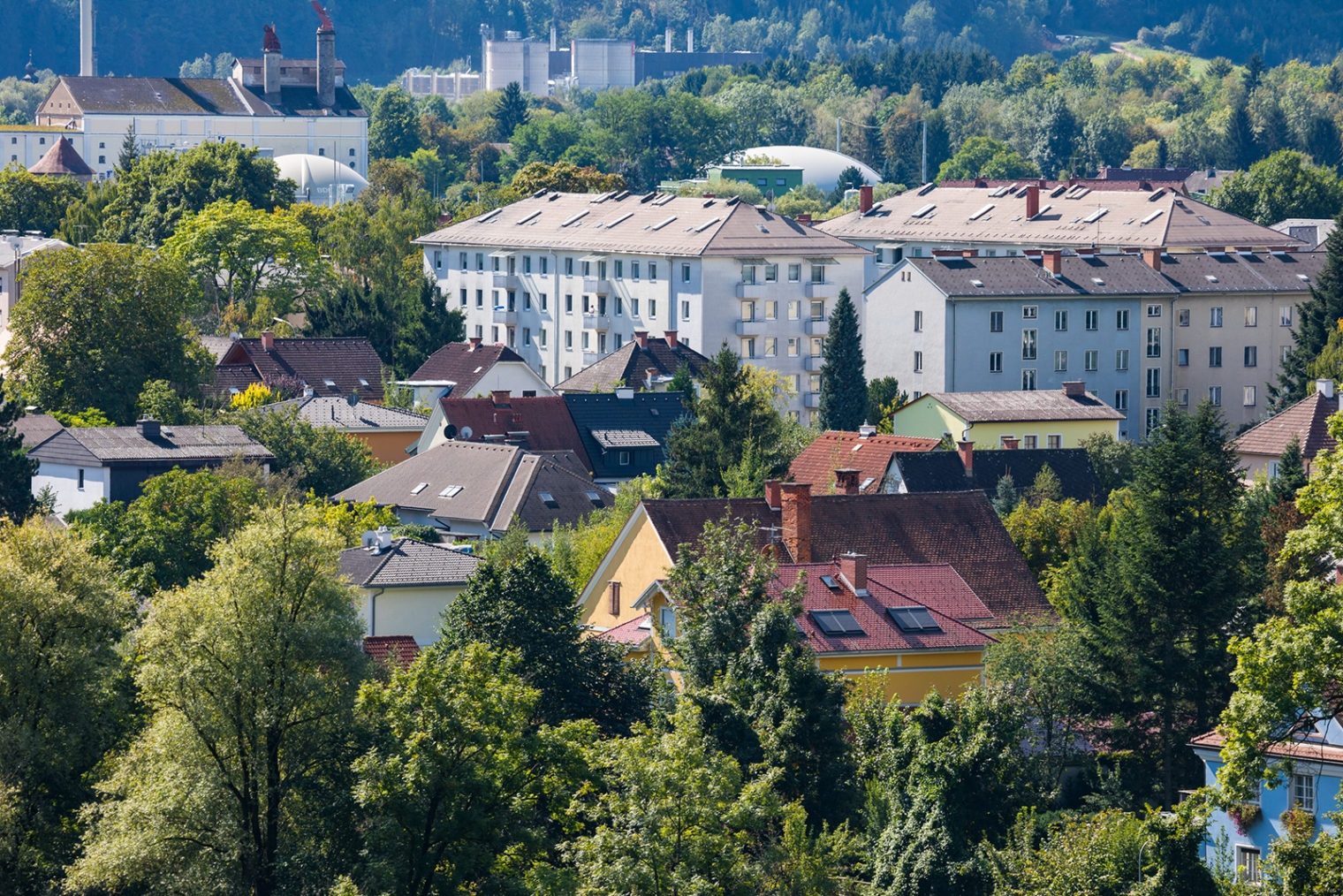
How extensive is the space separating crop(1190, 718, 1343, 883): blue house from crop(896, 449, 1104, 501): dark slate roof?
78.1 ft

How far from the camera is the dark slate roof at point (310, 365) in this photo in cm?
8162

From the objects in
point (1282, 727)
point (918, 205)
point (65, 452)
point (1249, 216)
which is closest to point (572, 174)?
point (918, 205)

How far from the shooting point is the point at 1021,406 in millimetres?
71688

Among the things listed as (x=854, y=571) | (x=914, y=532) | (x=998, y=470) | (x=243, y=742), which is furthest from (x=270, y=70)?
(x=243, y=742)

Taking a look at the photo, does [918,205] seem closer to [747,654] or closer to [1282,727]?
[747,654]

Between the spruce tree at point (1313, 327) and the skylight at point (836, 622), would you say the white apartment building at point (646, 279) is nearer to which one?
the spruce tree at point (1313, 327)

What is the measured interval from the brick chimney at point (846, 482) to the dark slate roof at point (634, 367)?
1000 inches

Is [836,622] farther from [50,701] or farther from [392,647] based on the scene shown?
[50,701]

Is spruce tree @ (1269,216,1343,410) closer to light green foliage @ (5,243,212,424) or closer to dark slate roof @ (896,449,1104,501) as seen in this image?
dark slate roof @ (896,449,1104,501)

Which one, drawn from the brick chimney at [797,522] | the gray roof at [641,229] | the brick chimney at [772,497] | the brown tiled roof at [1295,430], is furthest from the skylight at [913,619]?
the gray roof at [641,229]

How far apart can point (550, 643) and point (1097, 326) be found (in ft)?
168

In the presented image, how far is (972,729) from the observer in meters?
33.9

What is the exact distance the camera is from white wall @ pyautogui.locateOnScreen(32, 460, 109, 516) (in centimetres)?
6094

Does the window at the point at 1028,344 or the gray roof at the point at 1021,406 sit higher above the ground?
the window at the point at 1028,344
